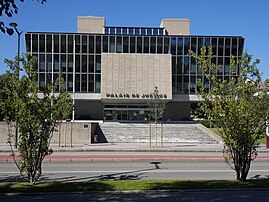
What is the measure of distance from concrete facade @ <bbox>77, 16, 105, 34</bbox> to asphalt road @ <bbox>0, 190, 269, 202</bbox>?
73.7 meters

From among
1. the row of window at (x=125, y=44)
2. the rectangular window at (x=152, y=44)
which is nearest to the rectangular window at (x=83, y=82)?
the row of window at (x=125, y=44)

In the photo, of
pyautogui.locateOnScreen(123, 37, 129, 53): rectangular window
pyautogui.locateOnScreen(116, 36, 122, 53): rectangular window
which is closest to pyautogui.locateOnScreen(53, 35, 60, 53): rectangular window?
pyautogui.locateOnScreen(116, 36, 122, 53): rectangular window

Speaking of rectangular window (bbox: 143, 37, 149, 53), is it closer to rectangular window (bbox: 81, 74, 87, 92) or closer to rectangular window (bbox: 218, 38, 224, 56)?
rectangular window (bbox: 81, 74, 87, 92)

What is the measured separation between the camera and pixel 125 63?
60.2m

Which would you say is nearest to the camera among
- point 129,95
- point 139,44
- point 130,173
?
point 130,173

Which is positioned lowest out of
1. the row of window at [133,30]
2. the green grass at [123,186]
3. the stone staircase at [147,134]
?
the stone staircase at [147,134]

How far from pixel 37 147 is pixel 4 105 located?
5.04 feet

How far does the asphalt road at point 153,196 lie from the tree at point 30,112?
1651mm

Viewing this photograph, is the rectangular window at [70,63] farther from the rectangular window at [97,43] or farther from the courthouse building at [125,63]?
the rectangular window at [97,43]

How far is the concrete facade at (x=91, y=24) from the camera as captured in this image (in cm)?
8044

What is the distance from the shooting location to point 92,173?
1430cm

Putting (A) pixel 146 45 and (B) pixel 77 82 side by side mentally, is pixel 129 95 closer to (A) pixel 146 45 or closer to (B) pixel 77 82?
(B) pixel 77 82

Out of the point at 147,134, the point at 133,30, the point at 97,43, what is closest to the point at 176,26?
the point at 133,30

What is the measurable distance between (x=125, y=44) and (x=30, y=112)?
2131 inches
